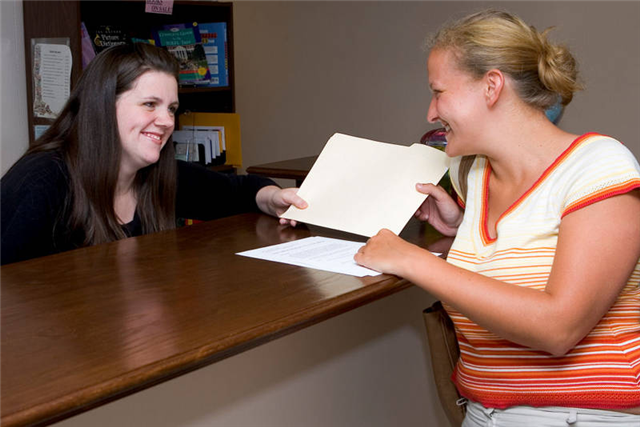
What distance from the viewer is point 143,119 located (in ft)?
6.32

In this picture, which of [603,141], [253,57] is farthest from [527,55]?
[253,57]

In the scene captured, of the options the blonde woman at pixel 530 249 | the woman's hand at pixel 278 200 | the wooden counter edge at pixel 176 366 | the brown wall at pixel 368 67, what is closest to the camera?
the wooden counter edge at pixel 176 366

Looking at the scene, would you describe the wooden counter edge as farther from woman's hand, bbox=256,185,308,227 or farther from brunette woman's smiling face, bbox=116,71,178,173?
brunette woman's smiling face, bbox=116,71,178,173

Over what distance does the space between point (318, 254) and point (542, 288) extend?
45 centimetres

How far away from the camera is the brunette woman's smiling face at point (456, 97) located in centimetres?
136

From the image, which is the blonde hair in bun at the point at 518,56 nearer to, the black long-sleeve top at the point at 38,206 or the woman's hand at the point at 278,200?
the woman's hand at the point at 278,200

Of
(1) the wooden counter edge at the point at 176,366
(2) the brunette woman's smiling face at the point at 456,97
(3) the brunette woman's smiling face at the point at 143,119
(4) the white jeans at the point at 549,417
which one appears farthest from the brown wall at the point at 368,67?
(1) the wooden counter edge at the point at 176,366

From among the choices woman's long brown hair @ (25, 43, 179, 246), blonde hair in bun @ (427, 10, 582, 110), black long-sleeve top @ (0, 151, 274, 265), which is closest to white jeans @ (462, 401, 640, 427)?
blonde hair in bun @ (427, 10, 582, 110)

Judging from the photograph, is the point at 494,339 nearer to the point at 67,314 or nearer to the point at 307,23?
the point at 67,314

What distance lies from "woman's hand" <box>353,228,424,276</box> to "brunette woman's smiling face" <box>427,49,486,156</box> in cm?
23

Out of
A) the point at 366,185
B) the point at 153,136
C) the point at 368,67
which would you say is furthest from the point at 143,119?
the point at 368,67

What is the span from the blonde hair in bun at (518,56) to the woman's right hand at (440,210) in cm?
32

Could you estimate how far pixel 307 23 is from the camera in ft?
15.8

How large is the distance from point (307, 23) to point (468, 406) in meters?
3.73
